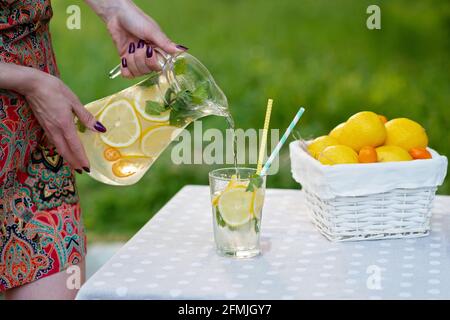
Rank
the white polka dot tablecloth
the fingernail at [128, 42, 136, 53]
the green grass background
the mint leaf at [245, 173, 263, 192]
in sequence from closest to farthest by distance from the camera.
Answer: the white polka dot tablecloth
the mint leaf at [245, 173, 263, 192]
the fingernail at [128, 42, 136, 53]
the green grass background

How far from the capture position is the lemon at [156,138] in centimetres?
142

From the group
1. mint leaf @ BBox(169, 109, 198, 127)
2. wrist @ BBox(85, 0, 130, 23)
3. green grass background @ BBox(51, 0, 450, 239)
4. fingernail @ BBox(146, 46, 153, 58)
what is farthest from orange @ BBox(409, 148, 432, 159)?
green grass background @ BBox(51, 0, 450, 239)

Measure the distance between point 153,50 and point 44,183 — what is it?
1.08 ft

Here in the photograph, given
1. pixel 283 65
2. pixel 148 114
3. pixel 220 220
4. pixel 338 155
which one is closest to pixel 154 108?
pixel 148 114

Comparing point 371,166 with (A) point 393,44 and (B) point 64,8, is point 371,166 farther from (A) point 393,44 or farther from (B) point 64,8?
(B) point 64,8

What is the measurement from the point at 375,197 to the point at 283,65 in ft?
10.4

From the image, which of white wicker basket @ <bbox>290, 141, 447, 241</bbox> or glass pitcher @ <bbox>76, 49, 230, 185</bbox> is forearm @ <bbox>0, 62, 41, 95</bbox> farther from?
white wicker basket @ <bbox>290, 141, 447, 241</bbox>

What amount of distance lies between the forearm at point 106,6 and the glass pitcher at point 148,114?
22 centimetres

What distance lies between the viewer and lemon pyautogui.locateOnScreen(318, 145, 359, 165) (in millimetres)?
1405

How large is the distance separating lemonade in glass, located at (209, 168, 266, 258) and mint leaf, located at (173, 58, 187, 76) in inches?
7.7

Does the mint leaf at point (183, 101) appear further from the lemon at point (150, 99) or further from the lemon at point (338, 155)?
the lemon at point (338, 155)

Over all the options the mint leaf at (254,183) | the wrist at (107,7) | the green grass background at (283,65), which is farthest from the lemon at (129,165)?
the green grass background at (283,65)

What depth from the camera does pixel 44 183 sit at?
1.52 m

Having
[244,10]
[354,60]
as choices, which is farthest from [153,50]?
[244,10]
